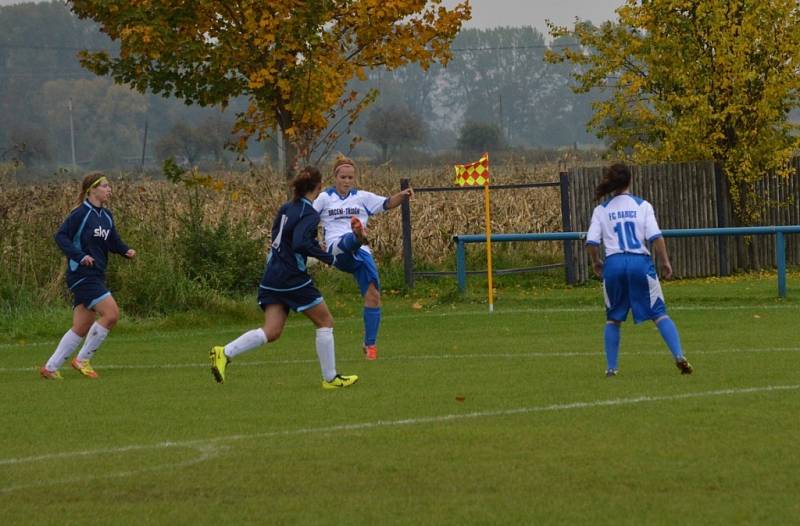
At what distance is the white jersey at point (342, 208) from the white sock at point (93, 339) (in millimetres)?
2659

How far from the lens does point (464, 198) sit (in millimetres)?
33250

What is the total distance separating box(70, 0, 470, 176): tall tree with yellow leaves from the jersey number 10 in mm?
11399

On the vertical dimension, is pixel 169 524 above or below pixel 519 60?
below

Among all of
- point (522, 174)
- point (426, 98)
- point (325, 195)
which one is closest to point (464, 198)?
point (522, 174)

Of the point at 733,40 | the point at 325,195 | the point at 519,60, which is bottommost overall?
the point at 325,195

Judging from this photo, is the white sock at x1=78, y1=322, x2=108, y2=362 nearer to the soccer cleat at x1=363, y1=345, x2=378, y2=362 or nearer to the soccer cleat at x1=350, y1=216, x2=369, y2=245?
the soccer cleat at x1=363, y1=345, x2=378, y2=362

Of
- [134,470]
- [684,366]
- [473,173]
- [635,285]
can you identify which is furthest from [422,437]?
[473,173]

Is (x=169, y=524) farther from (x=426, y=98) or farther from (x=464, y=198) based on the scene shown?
(x=426, y=98)

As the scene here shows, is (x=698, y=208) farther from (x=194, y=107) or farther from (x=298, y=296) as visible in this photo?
(x=194, y=107)

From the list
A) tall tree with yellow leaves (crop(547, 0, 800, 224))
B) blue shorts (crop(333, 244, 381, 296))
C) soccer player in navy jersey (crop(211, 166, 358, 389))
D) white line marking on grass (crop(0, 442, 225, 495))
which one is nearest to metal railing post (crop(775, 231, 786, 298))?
tall tree with yellow leaves (crop(547, 0, 800, 224))

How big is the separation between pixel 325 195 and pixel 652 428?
7.21m

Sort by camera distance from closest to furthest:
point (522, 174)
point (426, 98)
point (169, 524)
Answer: point (169, 524) < point (522, 174) < point (426, 98)

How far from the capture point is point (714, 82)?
29.5m

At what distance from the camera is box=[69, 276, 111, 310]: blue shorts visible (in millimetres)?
14773
